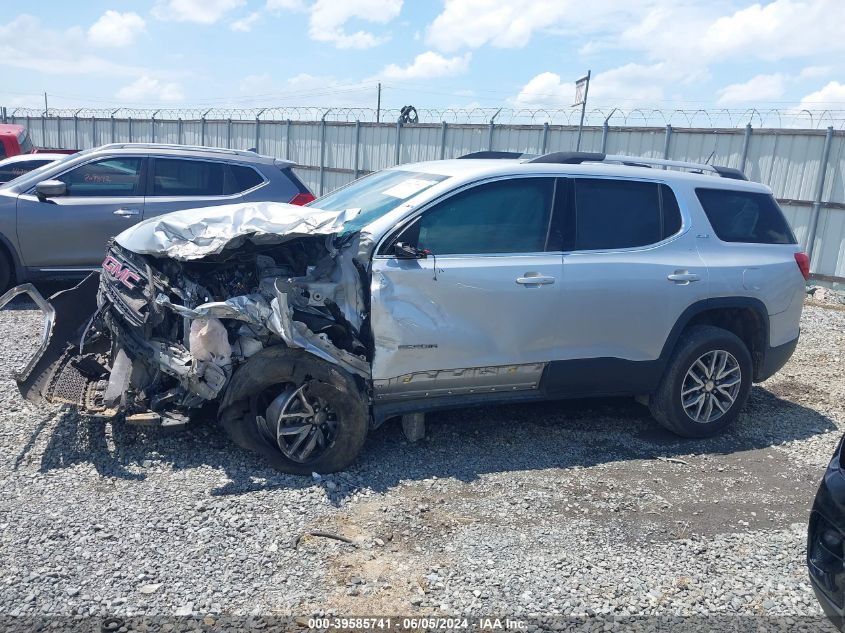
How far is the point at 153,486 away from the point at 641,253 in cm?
355

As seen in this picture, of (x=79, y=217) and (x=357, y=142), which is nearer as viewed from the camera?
(x=79, y=217)

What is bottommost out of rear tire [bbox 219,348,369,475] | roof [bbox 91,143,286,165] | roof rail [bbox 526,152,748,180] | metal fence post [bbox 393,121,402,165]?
rear tire [bbox 219,348,369,475]

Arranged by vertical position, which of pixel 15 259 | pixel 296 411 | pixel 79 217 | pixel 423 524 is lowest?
pixel 423 524

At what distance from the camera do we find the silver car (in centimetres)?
825

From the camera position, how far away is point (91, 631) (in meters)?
3.03

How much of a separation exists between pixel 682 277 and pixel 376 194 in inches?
89.8

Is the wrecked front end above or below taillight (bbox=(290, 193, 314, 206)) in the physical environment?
below

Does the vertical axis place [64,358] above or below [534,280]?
below

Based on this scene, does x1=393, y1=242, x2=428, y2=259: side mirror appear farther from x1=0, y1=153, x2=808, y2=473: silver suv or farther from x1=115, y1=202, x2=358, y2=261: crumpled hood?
x1=115, y1=202, x2=358, y2=261: crumpled hood

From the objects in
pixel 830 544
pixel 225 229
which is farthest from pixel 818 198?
pixel 225 229

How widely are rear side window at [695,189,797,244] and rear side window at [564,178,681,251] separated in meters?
0.37

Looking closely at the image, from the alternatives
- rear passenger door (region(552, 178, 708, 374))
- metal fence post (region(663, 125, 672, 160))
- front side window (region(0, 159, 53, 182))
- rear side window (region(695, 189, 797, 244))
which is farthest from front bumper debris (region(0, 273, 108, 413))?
metal fence post (region(663, 125, 672, 160))

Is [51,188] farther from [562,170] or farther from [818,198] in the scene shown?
[818,198]

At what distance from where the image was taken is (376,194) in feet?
17.4
